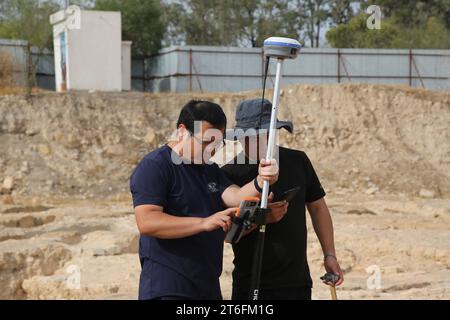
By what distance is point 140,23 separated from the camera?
97.3 ft

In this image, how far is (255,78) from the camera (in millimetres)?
26594

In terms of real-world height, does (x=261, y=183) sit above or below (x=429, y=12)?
below

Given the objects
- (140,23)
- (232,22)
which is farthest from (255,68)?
→ (232,22)

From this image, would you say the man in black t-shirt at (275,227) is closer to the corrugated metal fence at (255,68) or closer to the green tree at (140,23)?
the corrugated metal fence at (255,68)

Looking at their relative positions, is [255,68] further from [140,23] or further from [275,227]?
[275,227]

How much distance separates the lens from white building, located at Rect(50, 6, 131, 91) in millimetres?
23094

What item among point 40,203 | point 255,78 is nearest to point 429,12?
point 255,78

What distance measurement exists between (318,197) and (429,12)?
3681 cm

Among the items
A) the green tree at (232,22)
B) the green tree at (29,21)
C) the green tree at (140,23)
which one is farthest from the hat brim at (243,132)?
the green tree at (232,22)

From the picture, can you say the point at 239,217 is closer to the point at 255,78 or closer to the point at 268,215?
the point at 268,215

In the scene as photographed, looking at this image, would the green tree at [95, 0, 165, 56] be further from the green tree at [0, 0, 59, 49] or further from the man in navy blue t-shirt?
the man in navy blue t-shirt

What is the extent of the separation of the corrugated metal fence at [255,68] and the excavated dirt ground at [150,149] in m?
2.52

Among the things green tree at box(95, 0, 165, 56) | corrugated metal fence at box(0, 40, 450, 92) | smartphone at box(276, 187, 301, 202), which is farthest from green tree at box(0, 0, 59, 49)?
smartphone at box(276, 187, 301, 202)

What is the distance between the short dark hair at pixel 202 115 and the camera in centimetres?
382
